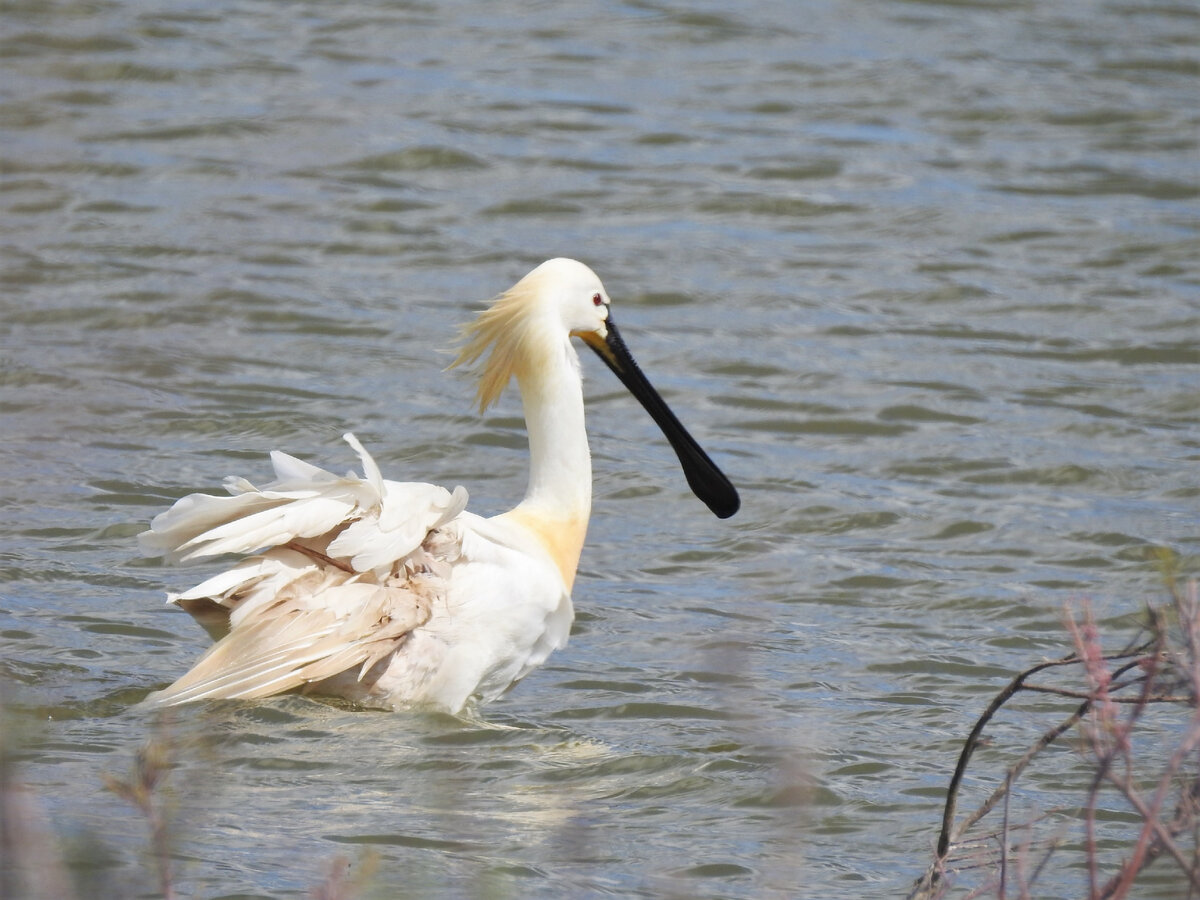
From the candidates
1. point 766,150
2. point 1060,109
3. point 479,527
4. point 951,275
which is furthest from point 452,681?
point 1060,109

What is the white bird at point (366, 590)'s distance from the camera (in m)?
5.38

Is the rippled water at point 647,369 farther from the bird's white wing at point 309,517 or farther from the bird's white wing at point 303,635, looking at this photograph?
the bird's white wing at point 309,517

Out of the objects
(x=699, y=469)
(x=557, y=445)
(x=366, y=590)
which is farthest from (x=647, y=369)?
(x=366, y=590)

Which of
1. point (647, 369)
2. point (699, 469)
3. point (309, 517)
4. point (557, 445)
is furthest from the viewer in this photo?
point (647, 369)

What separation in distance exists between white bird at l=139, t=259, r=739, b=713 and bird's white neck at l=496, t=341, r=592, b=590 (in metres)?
0.05

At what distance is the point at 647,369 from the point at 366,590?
15.3ft

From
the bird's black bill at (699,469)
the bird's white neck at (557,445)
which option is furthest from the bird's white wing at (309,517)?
the bird's black bill at (699,469)

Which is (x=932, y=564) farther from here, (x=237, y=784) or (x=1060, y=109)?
(x=1060, y=109)

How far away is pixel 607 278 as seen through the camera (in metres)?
11.2

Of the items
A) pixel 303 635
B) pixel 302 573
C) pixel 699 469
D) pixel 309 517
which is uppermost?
pixel 309 517

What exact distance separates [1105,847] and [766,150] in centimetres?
868

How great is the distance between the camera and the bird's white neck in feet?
21.1

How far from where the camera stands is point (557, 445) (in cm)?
646

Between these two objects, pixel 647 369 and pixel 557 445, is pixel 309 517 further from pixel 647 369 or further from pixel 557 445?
pixel 647 369
